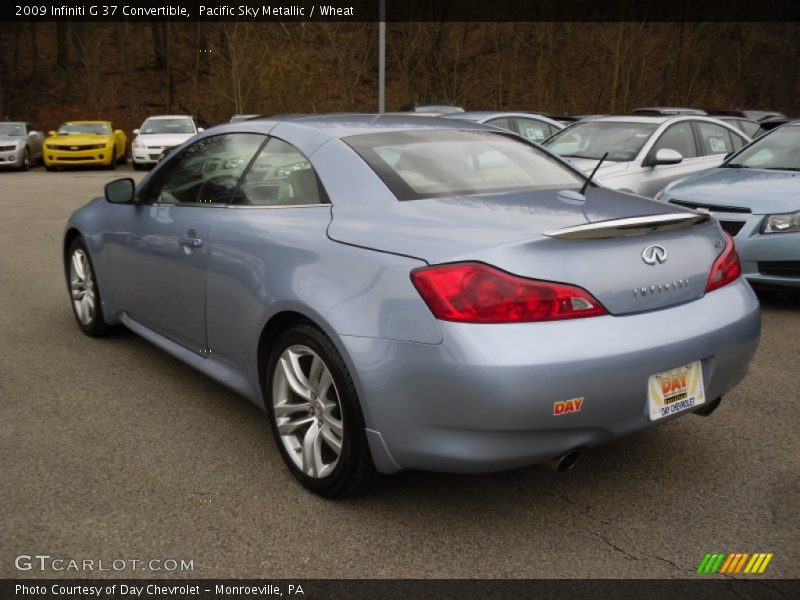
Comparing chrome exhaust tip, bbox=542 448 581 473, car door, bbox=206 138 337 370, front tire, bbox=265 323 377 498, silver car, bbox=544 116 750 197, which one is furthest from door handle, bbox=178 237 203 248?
silver car, bbox=544 116 750 197

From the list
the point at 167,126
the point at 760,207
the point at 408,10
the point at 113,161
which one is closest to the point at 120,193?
the point at 760,207

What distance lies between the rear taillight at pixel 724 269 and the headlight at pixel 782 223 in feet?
10.4

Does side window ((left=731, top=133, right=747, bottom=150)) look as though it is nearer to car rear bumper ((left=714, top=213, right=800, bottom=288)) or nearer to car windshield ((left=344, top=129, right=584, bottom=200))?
car rear bumper ((left=714, top=213, right=800, bottom=288))

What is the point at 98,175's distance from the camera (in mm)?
21203

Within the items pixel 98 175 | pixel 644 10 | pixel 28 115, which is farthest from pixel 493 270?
pixel 28 115

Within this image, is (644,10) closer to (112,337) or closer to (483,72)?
(483,72)

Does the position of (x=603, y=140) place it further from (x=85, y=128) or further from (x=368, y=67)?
(x=368, y=67)

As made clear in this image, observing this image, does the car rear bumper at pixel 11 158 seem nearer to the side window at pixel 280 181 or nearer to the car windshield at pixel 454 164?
the side window at pixel 280 181

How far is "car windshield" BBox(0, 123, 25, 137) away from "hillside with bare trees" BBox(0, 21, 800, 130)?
1238cm

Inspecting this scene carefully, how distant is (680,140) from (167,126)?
16.8 meters

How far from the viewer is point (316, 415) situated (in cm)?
321

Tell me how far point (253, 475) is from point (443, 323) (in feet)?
4.16

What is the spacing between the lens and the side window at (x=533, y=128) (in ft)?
45.5

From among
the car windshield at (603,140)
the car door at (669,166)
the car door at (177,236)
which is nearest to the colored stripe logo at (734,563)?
the car door at (177,236)
